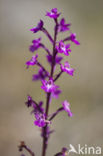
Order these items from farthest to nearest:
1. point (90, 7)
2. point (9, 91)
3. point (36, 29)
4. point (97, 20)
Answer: point (90, 7)
point (97, 20)
point (9, 91)
point (36, 29)

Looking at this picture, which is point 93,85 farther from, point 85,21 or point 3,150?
point 85,21

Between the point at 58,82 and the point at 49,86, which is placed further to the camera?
the point at 58,82

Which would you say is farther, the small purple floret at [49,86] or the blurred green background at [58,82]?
the blurred green background at [58,82]

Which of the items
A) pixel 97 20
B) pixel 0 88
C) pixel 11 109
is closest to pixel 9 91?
pixel 0 88

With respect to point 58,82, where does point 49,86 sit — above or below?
below

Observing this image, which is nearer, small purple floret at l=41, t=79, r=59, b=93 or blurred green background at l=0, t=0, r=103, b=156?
small purple floret at l=41, t=79, r=59, b=93

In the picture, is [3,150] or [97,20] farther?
[97,20]

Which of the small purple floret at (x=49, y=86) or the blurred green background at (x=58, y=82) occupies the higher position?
the blurred green background at (x=58, y=82)

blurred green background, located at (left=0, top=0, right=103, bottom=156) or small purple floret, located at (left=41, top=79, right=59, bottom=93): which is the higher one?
blurred green background, located at (left=0, top=0, right=103, bottom=156)
